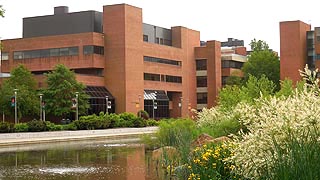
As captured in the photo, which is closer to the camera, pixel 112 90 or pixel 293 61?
pixel 112 90

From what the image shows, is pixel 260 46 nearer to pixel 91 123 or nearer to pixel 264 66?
pixel 264 66

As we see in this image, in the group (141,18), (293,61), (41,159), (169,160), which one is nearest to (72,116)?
(141,18)

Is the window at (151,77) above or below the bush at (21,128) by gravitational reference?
above

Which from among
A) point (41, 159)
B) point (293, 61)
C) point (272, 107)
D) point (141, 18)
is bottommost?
point (41, 159)

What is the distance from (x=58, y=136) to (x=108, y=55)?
117 ft

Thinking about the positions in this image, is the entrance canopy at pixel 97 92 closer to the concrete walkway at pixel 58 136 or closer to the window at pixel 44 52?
the window at pixel 44 52

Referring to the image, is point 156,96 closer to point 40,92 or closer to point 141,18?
point 141,18

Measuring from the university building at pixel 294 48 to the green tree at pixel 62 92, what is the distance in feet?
122

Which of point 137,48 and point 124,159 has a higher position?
point 137,48

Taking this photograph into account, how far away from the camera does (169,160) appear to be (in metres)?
16.8

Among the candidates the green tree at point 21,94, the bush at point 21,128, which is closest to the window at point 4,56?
the green tree at point 21,94

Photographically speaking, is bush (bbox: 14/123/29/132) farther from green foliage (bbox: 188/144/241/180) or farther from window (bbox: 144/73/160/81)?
window (bbox: 144/73/160/81)

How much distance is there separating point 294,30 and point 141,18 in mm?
25603

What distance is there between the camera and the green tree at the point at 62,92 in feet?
233
